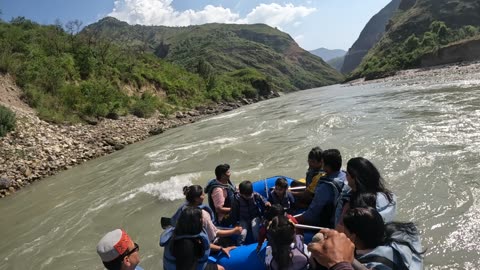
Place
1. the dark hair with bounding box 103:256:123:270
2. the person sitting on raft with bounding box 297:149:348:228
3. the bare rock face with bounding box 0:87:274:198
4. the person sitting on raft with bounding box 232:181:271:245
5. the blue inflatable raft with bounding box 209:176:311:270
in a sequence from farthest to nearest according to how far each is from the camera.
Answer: the bare rock face with bounding box 0:87:274:198
the person sitting on raft with bounding box 232:181:271:245
the person sitting on raft with bounding box 297:149:348:228
the blue inflatable raft with bounding box 209:176:311:270
the dark hair with bounding box 103:256:123:270

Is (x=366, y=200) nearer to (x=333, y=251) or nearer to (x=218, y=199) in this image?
(x=333, y=251)

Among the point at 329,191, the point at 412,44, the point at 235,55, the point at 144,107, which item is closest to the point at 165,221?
the point at 329,191

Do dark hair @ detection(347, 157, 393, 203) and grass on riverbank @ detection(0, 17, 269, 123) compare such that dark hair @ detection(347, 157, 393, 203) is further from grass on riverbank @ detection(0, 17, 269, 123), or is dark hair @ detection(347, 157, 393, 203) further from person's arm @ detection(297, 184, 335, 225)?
grass on riverbank @ detection(0, 17, 269, 123)

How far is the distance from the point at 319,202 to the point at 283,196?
89cm

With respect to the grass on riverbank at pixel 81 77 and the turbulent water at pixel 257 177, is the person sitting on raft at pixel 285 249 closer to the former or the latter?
the turbulent water at pixel 257 177

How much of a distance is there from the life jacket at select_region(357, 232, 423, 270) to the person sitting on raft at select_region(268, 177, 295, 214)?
2633mm

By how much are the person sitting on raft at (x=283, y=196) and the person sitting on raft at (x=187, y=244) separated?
2.01 m

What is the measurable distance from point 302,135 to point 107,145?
908cm

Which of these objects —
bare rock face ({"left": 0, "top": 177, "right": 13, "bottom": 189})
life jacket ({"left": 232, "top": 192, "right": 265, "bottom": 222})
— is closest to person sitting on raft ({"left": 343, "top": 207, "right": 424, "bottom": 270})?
life jacket ({"left": 232, "top": 192, "right": 265, "bottom": 222})

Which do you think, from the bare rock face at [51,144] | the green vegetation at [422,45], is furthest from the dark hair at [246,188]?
the green vegetation at [422,45]

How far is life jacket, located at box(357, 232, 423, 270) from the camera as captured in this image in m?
2.24

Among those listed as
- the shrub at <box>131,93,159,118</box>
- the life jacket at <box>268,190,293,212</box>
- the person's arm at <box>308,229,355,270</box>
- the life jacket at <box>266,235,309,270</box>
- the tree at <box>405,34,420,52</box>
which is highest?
the tree at <box>405,34,420,52</box>

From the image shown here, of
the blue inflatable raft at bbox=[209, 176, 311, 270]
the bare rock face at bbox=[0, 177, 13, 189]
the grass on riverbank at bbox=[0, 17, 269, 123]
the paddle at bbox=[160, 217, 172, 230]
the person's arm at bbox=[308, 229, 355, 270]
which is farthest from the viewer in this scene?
the grass on riverbank at bbox=[0, 17, 269, 123]

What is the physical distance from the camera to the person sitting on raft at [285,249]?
9.87 ft
